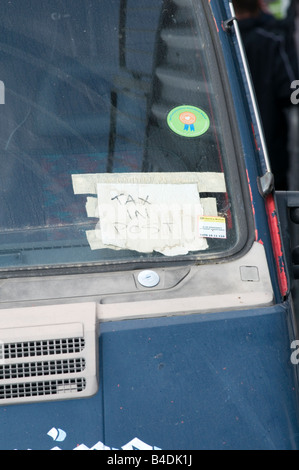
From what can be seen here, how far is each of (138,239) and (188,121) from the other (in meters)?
0.51

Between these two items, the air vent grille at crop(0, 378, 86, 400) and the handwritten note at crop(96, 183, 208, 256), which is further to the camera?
the handwritten note at crop(96, 183, 208, 256)

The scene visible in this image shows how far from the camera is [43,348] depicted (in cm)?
238

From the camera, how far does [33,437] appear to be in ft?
7.57

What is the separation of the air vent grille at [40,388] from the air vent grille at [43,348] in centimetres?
9

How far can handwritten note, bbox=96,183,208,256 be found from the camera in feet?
8.61

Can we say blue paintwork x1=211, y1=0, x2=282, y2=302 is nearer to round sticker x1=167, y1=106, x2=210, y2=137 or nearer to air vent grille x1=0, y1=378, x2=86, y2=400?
round sticker x1=167, y1=106, x2=210, y2=137

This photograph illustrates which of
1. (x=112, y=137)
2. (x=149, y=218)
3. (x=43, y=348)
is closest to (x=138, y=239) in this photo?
(x=149, y=218)

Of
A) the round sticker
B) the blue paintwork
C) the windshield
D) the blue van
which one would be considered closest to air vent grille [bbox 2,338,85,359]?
the blue van

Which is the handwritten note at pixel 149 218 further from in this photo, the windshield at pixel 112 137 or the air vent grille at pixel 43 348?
the air vent grille at pixel 43 348

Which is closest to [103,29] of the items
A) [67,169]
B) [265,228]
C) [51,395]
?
[67,169]

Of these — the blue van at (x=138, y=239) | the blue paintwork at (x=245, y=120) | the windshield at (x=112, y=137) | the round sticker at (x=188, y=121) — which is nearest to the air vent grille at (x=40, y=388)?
the blue van at (x=138, y=239)

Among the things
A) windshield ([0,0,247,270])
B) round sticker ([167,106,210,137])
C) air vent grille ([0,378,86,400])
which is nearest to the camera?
air vent grille ([0,378,86,400])

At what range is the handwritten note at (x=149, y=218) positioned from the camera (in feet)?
8.61
